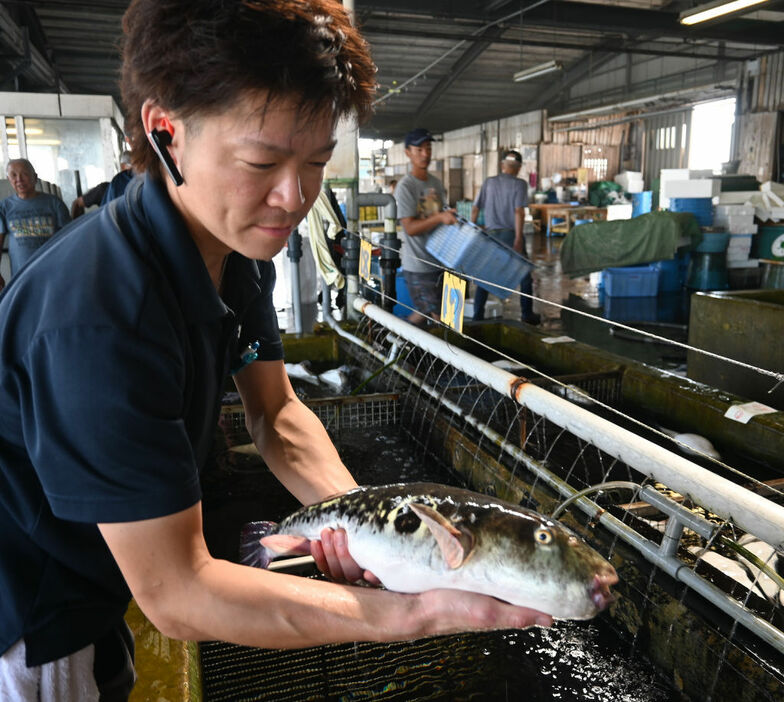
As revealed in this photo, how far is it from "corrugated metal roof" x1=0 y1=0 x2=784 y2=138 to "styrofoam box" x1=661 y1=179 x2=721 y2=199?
3.51 metres

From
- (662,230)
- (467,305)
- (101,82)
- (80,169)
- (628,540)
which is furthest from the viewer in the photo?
(101,82)

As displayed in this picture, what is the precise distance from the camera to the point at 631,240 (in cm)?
1003

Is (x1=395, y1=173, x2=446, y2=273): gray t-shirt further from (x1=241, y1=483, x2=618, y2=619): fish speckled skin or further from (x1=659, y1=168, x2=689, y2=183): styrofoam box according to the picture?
(x1=659, y1=168, x2=689, y2=183): styrofoam box

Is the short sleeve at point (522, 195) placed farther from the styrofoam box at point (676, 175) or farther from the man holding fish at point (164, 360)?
the man holding fish at point (164, 360)

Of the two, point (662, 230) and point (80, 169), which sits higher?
point (80, 169)

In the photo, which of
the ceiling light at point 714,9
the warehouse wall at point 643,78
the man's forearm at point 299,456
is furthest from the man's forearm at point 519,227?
the warehouse wall at point 643,78

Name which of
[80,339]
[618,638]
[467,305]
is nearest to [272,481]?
[618,638]

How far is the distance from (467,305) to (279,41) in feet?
21.7

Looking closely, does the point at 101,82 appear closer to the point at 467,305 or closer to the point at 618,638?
the point at 467,305

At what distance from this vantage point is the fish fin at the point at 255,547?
1417 mm

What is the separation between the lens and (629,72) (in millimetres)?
20453

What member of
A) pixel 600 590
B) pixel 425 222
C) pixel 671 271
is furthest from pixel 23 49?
pixel 600 590

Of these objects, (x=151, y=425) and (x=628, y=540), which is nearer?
(x=151, y=425)

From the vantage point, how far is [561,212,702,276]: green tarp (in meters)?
9.72
